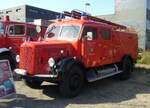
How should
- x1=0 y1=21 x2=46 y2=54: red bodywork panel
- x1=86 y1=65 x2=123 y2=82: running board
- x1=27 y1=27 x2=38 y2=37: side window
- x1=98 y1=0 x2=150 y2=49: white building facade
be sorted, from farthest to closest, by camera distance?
x1=98 y1=0 x2=150 y2=49: white building facade < x1=27 y1=27 x2=38 y2=37: side window < x1=0 y1=21 x2=46 y2=54: red bodywork panel < x1=86 y1=65 x2=123 y2=82: running board

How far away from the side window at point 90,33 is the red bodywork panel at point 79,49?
3.2 inches

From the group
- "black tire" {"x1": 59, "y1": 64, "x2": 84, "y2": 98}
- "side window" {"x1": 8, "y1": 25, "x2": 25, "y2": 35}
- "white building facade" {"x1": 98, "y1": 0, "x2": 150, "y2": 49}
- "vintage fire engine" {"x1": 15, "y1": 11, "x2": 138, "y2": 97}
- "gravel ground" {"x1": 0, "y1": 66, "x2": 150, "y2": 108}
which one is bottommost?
"gravel ground" {"x1": 0, "y1": 66, "x2": 150, "y2": 108}

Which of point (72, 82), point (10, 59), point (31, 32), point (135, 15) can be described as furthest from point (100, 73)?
point (135, 15)

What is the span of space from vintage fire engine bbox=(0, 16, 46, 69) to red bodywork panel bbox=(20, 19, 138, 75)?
3379 mm

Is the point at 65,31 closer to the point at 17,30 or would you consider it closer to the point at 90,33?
the point at 90,33

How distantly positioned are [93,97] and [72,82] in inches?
36.8

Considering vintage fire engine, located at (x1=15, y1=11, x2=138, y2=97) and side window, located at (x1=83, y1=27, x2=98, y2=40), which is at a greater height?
side window, located at (x1=83, y1=27, x2=98, y2=40)

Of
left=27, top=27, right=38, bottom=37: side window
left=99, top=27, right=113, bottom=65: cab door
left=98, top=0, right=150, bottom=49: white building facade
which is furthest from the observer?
left=98, top=0, right=150, bottom=49: white building facade

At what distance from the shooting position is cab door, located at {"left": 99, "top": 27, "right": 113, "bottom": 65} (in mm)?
11268

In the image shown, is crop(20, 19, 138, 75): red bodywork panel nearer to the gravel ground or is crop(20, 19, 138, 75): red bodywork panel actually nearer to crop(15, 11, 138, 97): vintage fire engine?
crop(15, 11, 138, 97): vintage fire engine

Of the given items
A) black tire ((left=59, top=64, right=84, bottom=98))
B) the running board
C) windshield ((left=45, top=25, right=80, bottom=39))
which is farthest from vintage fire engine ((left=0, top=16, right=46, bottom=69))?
black tire ((left=59, top=64, right=84, bottom=98))

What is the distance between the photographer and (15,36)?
14250 millimetres

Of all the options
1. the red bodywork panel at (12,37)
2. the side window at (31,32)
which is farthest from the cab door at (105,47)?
the side window at (31,32)

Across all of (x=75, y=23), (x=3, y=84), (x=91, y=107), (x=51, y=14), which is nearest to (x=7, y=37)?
(x=75, y=23)
